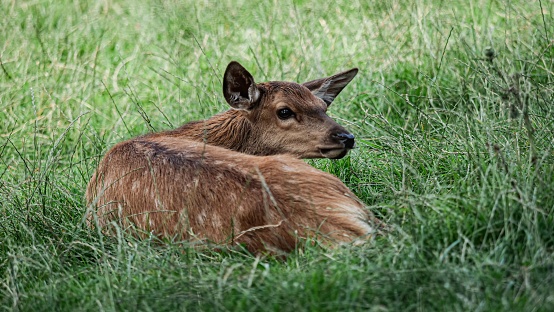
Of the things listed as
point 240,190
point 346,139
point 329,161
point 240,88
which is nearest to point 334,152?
point 346,139

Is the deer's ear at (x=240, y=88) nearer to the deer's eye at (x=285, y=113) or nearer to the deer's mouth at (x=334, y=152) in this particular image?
the deer's eye at (x=285, y=113)

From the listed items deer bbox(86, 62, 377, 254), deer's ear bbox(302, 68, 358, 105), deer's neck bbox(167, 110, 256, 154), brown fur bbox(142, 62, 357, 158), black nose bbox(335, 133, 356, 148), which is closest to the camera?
deer bbox(86, 62, 377, 254)

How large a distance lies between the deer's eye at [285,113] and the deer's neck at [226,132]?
0.80 ft

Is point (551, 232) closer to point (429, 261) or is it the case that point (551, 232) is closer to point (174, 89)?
point (429, 261)

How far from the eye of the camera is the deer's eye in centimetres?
641

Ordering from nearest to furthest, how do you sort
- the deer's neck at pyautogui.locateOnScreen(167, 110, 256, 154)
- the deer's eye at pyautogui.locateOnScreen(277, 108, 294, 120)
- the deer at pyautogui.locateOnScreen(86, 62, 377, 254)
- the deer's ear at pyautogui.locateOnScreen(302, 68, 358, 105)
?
the deer at pyautogui.locateOnScreen(86, 62, 377, 254), the deer's eye at pyautogui.locateOnScreen(277, 108, 294, 120), the deer's neck at pyautogui.locateOnScreen(167, 110, 256, 154), the deer's ear at pyautogui.locateOnScreen(302, 68, 358, 105)

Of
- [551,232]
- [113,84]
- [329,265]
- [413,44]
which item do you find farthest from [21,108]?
[551,232]

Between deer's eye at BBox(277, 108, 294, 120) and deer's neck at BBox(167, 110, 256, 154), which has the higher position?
deer's eye at BBox(277, 108, 294, 120)

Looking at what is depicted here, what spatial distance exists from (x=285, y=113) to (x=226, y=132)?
49cm

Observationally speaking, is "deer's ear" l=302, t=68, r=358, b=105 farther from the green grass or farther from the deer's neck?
the deer's neck

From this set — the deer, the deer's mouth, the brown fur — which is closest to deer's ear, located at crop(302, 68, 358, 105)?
the brown fur

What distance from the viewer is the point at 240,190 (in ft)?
16.2

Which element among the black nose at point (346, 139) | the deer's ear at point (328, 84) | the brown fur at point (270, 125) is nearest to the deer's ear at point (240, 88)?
the brown fur at point (270, 125)

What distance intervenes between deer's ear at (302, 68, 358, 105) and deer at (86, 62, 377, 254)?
0.45 m
